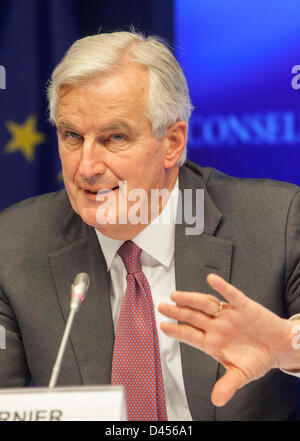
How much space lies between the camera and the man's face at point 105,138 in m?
1.84

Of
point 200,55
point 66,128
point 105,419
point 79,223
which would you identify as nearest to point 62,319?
point 79,223

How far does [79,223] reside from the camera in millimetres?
2184

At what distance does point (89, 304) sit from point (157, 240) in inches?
11.6

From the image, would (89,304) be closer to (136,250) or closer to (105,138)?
(136,250)

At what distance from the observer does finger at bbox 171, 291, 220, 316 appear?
4.73ft

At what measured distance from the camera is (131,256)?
79.2 inches

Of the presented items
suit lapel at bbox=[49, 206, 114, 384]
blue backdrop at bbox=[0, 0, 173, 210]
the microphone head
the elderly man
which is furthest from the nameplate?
blue backdrop at bbox=[0, 0, 173, 210]

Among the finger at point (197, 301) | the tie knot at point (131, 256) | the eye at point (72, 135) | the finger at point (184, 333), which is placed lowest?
the finger at point (184, 333)

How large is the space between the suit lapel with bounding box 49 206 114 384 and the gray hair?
0.43m

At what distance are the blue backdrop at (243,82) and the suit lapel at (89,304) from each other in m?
1.00

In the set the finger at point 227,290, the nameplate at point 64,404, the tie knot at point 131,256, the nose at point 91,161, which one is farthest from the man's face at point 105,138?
the nameplate at point 64,404

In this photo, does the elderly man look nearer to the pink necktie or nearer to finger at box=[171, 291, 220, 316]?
the pink necktie

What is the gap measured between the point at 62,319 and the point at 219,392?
0.68 meters

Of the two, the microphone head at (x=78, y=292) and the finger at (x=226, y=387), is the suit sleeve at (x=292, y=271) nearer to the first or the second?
the finger at (x=226, y=387)
